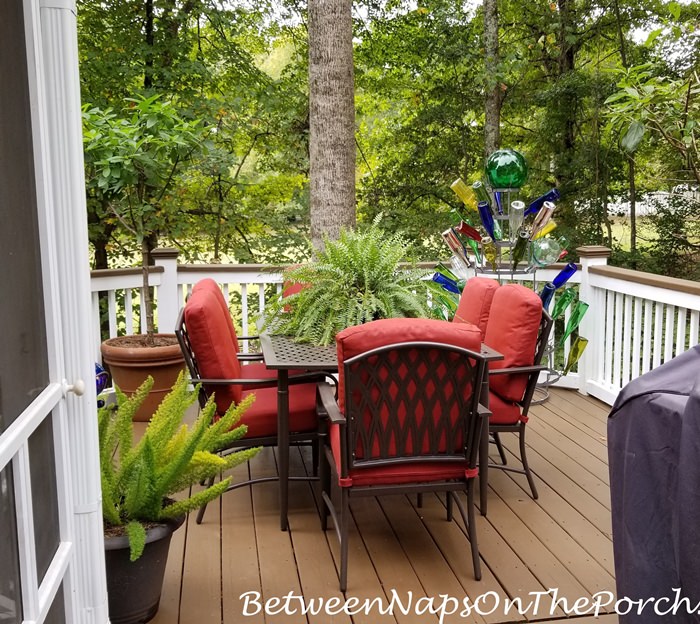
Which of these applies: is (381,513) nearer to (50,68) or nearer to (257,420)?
(257,420)

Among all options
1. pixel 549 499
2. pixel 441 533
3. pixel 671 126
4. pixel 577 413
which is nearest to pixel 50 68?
pixel 441 533

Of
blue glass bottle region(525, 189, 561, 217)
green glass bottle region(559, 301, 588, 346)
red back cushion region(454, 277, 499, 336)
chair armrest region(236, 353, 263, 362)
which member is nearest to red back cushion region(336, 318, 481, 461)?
red back cushion region(454, 277, 499, 336)

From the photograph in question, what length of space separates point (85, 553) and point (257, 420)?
4.31ft

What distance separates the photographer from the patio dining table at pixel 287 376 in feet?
9.23

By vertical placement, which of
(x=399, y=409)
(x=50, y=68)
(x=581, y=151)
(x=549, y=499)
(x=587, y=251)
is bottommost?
(x=549, y=499)

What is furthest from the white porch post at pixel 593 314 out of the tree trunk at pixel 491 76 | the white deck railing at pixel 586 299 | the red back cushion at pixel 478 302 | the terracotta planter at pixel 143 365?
the tree trunk at pixel 491 76

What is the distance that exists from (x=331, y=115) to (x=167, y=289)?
1.64 metres

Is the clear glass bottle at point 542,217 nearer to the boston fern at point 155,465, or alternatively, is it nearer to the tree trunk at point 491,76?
the boston fern at point 155,465

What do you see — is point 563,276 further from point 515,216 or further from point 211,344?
point 211,344

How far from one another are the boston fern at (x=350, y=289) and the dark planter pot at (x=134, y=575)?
125 cm

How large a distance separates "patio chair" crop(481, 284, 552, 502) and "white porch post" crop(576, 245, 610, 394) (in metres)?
1.73

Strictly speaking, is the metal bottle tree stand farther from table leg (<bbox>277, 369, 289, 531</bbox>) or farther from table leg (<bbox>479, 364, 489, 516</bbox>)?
table leg (<bbox>277, 369, 289, 531</bbox>)

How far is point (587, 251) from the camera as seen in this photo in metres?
4.94

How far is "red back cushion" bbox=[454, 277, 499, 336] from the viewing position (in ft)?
11.5
